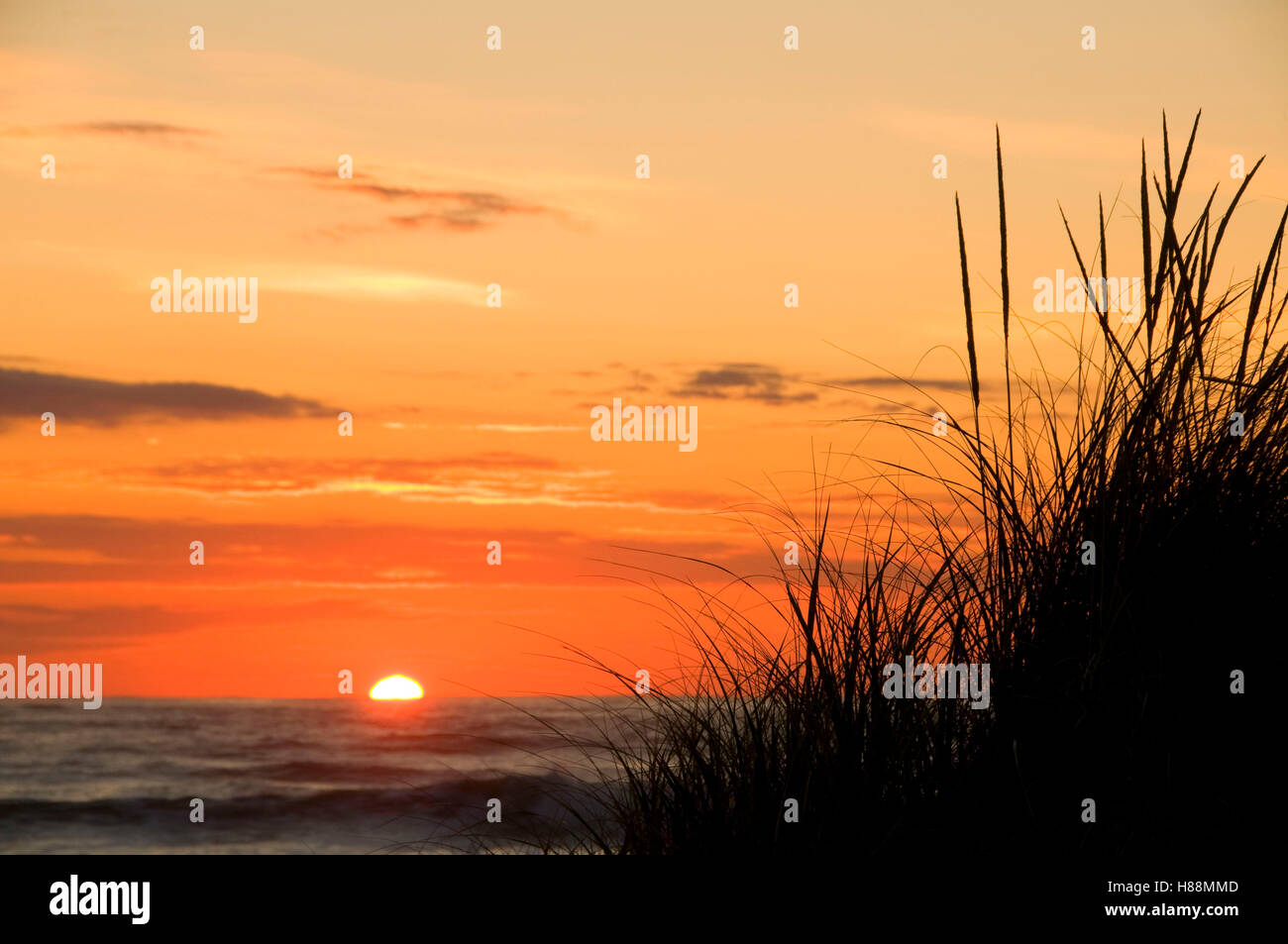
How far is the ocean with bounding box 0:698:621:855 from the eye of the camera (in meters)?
16.9

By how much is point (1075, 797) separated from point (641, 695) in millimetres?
1268

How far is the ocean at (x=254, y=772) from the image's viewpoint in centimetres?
1686

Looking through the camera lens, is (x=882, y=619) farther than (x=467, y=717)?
No

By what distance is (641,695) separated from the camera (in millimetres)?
3514

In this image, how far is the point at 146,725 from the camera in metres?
26.6

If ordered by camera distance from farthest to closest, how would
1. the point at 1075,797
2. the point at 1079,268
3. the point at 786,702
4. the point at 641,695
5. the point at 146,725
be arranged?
the point at 146,725 < the point at 1079,268 < the point at 641,695 < the point at 786,702 < the point at 1075,797

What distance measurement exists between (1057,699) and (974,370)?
110 cm

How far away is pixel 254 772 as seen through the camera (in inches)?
852
